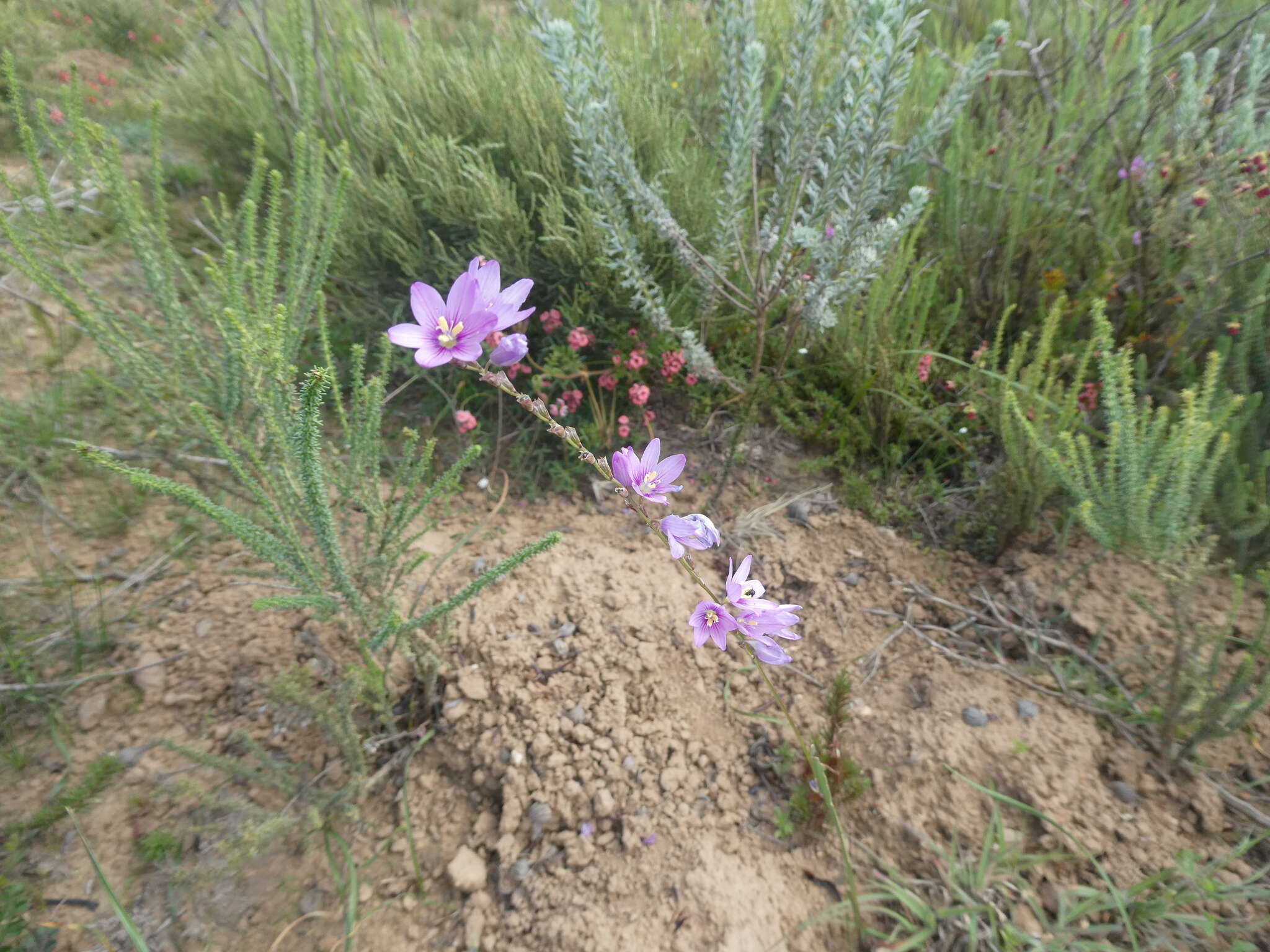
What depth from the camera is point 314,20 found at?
2.43 m

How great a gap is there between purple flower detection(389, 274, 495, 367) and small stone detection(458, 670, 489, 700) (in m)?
1.07

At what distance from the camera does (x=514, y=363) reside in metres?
1.03

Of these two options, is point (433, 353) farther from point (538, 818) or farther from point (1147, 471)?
point (1147, 471)

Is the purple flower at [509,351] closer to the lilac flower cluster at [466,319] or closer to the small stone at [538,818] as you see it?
the lilac flower cluster at [466,319]

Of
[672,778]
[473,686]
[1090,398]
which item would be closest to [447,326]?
[473,686]

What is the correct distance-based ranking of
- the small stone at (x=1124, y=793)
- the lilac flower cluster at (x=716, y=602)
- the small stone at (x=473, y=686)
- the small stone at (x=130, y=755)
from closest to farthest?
the lilac flower cluster at (x=716, y=602) → the small stone at (x=1124, y=793) → the small stone at (x=130, y=755) → the small stone at (x=473, y=686)

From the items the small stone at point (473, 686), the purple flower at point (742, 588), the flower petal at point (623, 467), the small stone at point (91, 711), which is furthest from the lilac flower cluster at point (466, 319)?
the small stone at point (91, 711)

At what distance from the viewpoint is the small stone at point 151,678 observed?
179cm

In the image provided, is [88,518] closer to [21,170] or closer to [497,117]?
[497,117]

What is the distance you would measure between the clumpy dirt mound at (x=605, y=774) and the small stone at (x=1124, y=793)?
0.02 m

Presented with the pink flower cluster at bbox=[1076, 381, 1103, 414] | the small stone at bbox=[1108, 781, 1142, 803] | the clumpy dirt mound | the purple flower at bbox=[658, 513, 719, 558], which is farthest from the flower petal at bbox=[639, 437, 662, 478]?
the pink flower cluster at bbox=[1076, 381, 1103, 414]

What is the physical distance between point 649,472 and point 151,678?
1635 mm

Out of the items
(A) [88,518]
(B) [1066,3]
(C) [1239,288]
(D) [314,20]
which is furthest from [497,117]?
(B) [1066,3]

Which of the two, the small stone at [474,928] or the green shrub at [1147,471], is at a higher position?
the green shrub at [1147,471]
